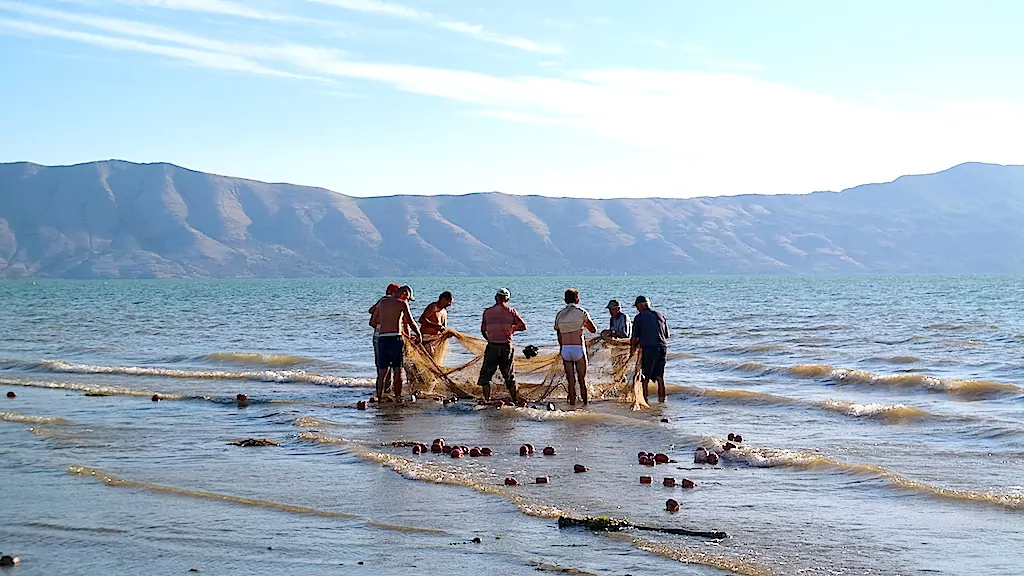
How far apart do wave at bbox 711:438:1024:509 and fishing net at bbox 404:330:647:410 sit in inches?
199

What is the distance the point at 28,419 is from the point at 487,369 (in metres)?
6.60

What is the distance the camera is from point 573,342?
55.8ft

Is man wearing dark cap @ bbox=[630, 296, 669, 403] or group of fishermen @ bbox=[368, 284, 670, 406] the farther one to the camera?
man wearing dark cap @ bbox=[630, 296, 669, 403]

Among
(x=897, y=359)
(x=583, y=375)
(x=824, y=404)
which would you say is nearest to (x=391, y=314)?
(x=583, y=375)

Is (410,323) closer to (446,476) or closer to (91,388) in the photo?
(91,388)

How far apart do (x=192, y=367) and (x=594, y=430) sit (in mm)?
14297

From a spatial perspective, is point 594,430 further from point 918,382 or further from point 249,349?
point 249,349

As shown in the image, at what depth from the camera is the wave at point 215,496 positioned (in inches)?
340

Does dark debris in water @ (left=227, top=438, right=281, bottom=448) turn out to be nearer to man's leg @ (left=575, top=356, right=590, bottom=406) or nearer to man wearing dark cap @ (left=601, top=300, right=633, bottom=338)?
man's leg @ (left=575, top=356, right=590, bottom=406)

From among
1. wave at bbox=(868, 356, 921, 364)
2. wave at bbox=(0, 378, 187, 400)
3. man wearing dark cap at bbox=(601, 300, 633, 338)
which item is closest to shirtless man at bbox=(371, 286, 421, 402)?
man wearing dark cap at bbox=(601, 300, 633, 338)

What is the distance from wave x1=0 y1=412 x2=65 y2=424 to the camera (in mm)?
14680

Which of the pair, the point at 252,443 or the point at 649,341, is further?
the point at 649,341

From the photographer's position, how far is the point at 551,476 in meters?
10.8

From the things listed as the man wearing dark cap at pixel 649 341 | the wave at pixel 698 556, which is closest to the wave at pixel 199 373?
the man wearing dark cap at pixel 649 341
